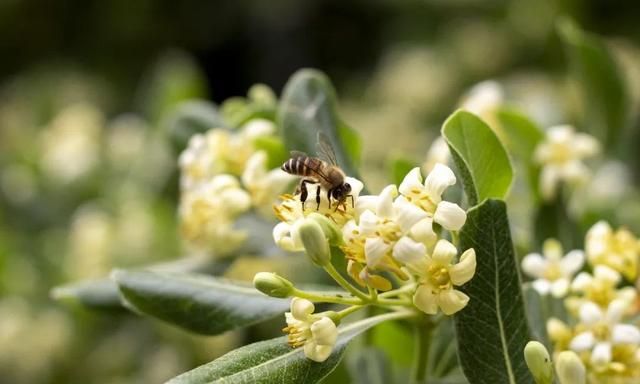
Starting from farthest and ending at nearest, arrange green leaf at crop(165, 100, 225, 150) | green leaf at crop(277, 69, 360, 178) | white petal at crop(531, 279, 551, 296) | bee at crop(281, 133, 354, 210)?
green leaf at crop(165, 100, 225, 150) → green leaf at crop(277, 69, 360, 178) → white petal at crop(531, 279, 551, 296) → bee at crop(281, 133, 354, 210)

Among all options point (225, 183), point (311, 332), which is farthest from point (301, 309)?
point (225, 183)

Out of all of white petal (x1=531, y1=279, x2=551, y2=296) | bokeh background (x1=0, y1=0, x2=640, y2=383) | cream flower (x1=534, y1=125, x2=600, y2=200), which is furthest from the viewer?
bokeh background (x1=0, y1=0, x2=640, y2=383)

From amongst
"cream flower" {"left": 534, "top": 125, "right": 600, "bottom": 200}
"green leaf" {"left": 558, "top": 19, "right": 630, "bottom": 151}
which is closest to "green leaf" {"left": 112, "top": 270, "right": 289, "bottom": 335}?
"cream flower" {"left": 534, "top": 125, "right": 600, "bottom": 200}

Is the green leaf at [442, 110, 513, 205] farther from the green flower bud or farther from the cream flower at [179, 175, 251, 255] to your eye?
the cream flower at [179, 175, 251, 255]

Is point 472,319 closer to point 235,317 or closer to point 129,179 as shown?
point 235,317

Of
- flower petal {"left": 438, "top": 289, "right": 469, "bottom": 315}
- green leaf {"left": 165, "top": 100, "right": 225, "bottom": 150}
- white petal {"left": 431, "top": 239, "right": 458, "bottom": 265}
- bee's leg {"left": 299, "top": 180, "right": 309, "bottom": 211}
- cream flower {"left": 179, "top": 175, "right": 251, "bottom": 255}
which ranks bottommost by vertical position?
flower petal {"left": 438, "top": 289, "right": 469, "bottom": 315}

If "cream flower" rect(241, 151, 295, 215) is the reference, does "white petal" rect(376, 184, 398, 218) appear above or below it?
below

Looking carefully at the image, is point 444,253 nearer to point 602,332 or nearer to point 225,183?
point 602,332
